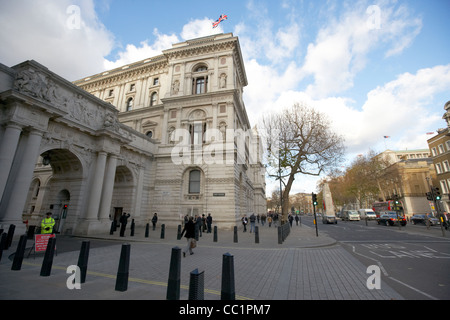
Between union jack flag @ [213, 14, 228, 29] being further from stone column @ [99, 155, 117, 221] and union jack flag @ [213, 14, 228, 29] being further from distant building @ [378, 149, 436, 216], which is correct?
distant building @ [378, 149, 436, 216]

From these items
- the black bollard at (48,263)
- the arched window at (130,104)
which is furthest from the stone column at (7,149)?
the arched window at (130,104)

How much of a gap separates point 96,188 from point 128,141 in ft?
16.7

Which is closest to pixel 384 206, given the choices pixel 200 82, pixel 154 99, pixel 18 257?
pixel 200 82

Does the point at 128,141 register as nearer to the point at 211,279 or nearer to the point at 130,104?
the point at 130,104

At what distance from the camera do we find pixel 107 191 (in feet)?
56.0

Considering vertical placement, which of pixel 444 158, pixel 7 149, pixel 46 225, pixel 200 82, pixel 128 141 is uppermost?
pixel 200 82

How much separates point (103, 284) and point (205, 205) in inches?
643

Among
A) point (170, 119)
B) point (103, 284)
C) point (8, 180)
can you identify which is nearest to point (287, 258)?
point (103, 284)

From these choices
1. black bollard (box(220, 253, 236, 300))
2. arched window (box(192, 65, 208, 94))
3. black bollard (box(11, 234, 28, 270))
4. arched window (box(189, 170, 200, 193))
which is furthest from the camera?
arched window (box(192, 65, 208, 94))

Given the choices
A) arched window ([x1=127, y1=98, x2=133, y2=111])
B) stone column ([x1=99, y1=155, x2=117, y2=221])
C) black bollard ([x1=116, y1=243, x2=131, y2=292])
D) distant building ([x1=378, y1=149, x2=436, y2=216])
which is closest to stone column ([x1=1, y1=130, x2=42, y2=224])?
stone column ([x1=99, y1=155, x2=117, y2=221])

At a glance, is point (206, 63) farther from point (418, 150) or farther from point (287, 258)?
point (418, 150)

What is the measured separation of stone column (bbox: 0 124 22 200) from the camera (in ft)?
36.5

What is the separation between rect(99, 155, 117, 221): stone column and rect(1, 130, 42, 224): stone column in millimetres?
5150
